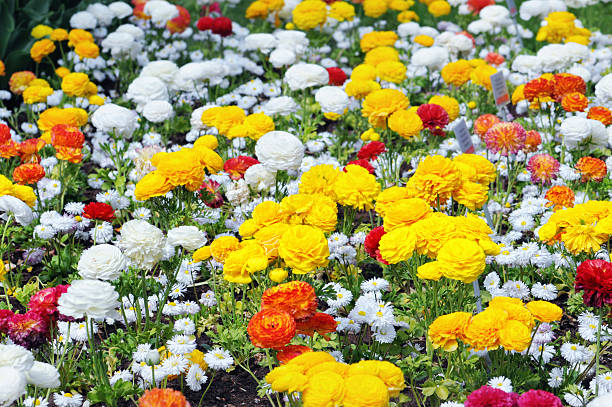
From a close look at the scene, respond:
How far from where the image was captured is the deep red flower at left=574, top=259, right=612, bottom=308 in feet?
7.32

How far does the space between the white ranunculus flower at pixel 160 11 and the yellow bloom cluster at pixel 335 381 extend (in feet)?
15.5

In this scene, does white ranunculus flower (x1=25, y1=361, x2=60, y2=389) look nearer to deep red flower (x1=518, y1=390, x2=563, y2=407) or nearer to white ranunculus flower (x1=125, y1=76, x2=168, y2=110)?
deep red flower (x1=518, y1=390, x2=563, y2=407)

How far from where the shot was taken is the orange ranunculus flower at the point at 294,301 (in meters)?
2.21

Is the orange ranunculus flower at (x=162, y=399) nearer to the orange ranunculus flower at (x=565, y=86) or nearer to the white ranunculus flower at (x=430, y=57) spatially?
the orange ranunculus flower at (x=565, y=86)

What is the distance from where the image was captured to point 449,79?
4.66 m

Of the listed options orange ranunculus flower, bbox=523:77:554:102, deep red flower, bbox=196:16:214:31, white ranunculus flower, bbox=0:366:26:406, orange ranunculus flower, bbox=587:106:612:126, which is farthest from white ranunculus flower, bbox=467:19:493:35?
white ranunculus flower, bbox=0:366:26:406

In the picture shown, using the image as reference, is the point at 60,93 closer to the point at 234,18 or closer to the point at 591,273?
the point at 234,18

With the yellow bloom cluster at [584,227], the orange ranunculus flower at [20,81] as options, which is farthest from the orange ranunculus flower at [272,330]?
the orange ranunculus flower at [20,81]

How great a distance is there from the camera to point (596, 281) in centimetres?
224

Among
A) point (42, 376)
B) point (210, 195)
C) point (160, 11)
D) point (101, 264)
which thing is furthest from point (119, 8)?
point (42, 376)

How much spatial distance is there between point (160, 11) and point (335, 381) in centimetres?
495

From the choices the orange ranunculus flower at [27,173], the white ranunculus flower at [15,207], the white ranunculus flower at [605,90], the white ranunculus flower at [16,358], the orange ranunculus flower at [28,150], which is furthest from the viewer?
the white ranunculus flower at [605,90]

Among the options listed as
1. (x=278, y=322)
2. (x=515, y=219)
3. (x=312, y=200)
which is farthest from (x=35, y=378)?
(x=515, y=219)

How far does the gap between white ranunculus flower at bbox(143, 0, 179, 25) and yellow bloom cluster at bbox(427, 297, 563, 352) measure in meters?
4.65
